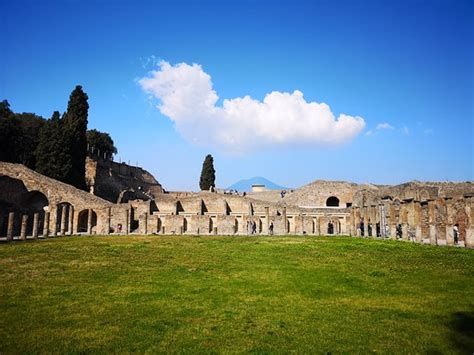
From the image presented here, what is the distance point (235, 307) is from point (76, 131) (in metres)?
35.3

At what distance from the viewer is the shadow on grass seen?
463cm

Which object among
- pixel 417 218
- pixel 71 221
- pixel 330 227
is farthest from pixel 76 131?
pixel 417 218

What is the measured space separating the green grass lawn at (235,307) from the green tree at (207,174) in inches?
1822

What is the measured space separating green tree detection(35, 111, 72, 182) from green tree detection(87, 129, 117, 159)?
62.7ft

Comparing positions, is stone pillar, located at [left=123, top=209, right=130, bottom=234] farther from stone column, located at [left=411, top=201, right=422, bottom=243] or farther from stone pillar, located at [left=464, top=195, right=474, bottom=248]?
stone pillar, located at [left=464, top=195, right=474, bottom=248]

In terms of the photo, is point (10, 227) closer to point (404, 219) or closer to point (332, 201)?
point (404, 219)

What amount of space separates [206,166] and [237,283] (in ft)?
165

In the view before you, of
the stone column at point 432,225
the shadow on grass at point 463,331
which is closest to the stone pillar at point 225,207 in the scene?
the stone column at point 432,225

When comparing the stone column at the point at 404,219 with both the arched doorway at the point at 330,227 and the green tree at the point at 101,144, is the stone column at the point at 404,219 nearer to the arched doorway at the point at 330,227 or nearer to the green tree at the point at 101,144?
the arched doorway at the point at 330,227

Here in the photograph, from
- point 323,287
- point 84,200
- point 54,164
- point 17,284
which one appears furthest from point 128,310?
point 54,164

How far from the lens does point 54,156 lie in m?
35.4

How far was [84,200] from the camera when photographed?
1205 inches

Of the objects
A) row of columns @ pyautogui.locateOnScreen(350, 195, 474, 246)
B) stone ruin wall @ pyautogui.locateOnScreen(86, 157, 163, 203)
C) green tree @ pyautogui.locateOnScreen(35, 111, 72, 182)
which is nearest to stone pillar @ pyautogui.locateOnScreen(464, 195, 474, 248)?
row of columns @ pyautogui.locateOnScreen(350, 195, 474, 246)

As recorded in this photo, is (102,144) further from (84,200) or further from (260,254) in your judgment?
(260,254)
